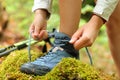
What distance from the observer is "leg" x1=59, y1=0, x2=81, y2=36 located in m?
2.26

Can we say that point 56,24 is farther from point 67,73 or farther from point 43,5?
point 67,73

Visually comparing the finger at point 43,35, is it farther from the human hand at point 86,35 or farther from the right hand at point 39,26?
the human hand at point 86,35

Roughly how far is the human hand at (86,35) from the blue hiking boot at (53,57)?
13cm

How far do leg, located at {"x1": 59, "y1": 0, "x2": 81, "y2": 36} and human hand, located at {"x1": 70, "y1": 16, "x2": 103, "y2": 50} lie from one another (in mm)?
149

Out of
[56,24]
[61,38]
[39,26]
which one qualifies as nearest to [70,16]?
[61,38]

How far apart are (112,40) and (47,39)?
498 millimetres

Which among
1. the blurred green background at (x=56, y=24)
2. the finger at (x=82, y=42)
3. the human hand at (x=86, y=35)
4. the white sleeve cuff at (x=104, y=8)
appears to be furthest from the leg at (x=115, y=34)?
the blurred green background at (x=56, y=24)

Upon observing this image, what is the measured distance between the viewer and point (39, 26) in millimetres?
2406

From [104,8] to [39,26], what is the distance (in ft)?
1.56

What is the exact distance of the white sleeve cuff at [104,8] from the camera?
7.05 feet

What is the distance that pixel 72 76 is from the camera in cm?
203

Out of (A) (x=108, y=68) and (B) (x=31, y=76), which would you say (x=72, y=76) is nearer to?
(B) (x=31, y=76)

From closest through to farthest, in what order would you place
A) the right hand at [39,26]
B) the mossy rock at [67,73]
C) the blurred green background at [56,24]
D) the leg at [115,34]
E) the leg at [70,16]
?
the mossy rock at [67,73]
the leg at [70,16]
the right hand at [39,26]
the leg at [115,34]
the blurred green background at [56,24]

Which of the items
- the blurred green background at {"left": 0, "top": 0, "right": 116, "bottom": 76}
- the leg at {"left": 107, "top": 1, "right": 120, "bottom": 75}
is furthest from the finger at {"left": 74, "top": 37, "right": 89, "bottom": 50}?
the blurred green background at {"left": 0, "top": 0, "right": 116, "bottom": 76}
